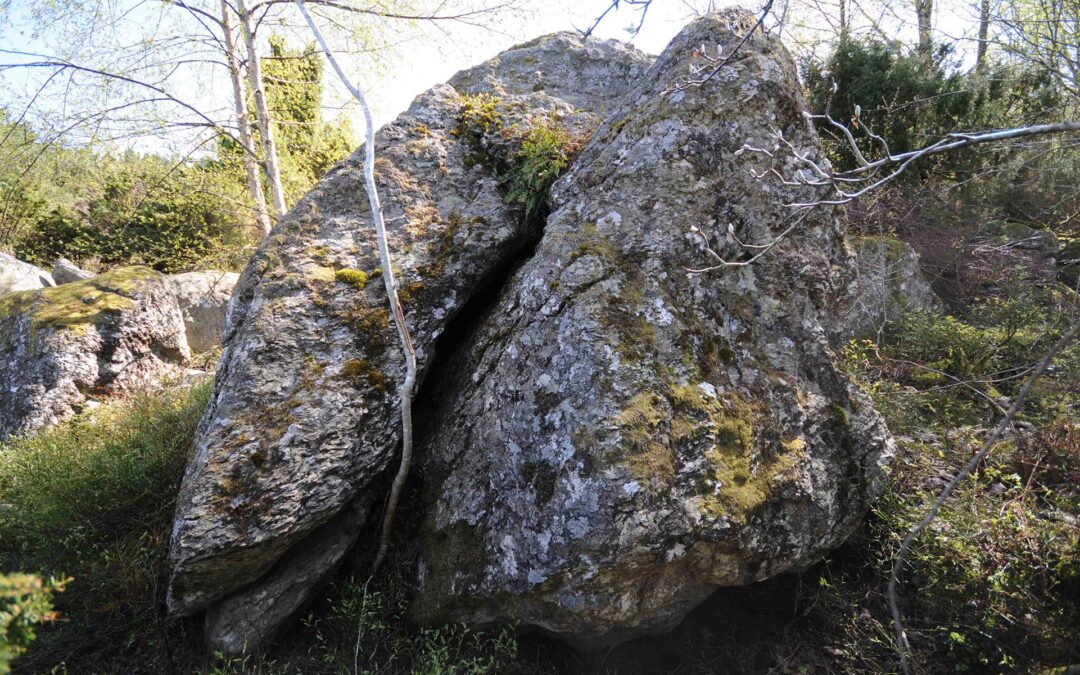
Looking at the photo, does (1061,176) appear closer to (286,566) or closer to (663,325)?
(663,325)

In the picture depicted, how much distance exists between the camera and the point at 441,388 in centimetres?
361

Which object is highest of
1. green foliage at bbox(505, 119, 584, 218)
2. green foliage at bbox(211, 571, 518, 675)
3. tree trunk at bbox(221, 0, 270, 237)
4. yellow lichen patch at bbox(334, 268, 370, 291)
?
tree trunk at bbox(221, 0, 270, 237)

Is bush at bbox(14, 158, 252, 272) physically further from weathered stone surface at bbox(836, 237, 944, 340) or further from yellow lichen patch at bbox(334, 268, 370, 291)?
weathered stone surface at bbox(836, 237, 944, 340)

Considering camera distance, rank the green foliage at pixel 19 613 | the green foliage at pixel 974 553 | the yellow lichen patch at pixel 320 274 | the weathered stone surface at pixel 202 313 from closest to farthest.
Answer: the green foliage at pixel 19 613 < the green foliage at pixel 974 553 < the yellow lichen patch at pixel 320 274 < the weathered stone surface at pixel 202 313

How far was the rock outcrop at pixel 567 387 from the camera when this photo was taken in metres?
2.72

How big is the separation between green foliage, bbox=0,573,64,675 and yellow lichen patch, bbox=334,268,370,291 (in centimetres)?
209

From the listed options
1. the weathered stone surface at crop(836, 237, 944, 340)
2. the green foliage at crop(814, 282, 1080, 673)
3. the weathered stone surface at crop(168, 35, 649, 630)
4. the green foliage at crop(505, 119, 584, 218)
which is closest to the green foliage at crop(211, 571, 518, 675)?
the weathered stone surface at crop(168, 35, 649, 630)

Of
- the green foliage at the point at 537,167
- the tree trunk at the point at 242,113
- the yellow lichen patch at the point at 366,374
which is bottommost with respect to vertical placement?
the yellow lichen patch at the point at 366,374

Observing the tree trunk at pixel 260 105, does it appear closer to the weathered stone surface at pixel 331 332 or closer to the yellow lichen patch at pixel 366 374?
the weathered stone surface at pixel 331 332

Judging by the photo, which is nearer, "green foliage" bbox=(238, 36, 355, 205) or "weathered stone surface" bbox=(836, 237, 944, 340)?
"weathered stone surface" bbox=(836, 237, 944, 340)

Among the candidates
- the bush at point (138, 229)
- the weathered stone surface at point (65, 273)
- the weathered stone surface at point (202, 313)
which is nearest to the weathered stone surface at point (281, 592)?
the weathered stone surface at point (202, 313)

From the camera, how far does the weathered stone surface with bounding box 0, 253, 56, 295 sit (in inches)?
319

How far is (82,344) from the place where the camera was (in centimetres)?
576

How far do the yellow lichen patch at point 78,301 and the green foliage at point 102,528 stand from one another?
181cm
